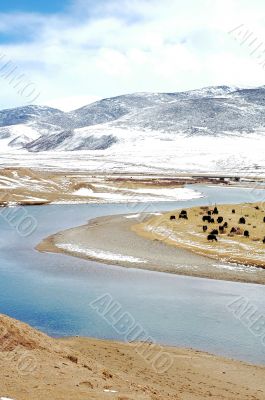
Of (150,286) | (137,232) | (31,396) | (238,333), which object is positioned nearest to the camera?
(31,396)

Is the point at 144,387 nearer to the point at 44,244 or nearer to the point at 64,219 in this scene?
the point at 44,244

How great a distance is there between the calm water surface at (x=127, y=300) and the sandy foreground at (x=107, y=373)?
210 centimetres

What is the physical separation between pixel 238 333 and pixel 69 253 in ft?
72.4

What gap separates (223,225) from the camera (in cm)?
5500

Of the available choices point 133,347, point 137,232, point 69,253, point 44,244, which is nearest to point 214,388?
point 133,347
